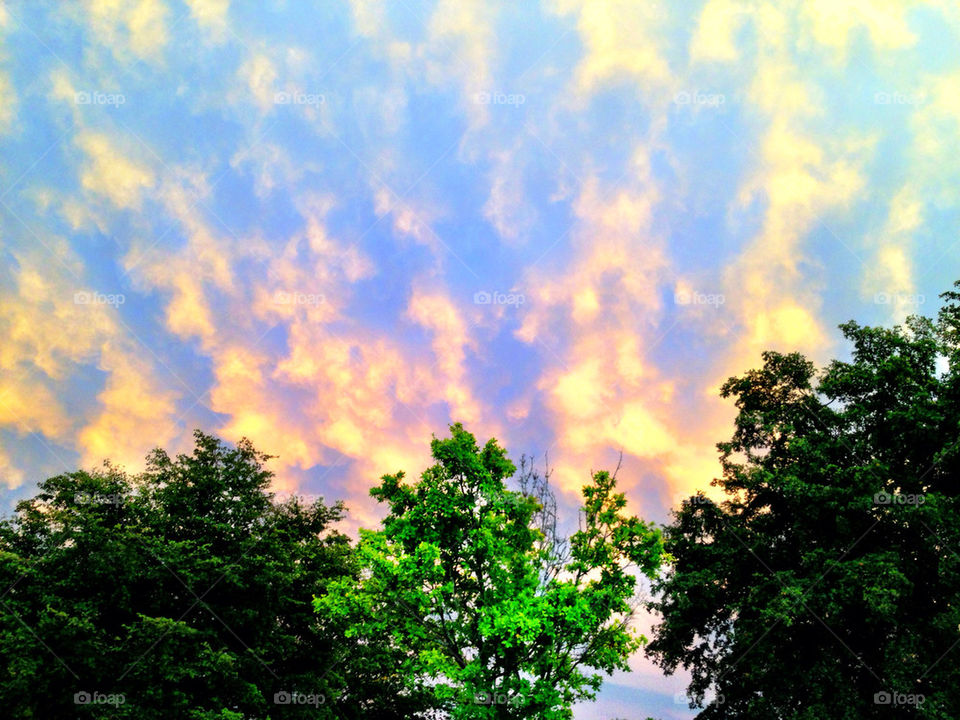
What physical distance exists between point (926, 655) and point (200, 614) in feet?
96.5

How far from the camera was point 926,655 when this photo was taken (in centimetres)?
2209

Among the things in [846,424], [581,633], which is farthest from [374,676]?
[846,424]

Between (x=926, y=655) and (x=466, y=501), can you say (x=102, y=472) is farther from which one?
(x=926, y=655)

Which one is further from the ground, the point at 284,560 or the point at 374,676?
the point at 284,560

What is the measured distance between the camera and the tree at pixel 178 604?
915 inches
